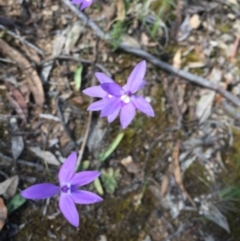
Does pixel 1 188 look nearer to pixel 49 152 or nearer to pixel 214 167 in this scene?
pixel 49 152

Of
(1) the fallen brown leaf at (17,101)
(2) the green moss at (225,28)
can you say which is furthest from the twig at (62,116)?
(2) the green moss at (225,28)

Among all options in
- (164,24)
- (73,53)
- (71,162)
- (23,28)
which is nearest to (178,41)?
(164,24)

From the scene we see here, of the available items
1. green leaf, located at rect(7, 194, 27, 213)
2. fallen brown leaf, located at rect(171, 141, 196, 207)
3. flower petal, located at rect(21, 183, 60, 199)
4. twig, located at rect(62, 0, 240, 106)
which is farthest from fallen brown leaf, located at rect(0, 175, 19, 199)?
twig, located at rect(62, 0, 240, 106)

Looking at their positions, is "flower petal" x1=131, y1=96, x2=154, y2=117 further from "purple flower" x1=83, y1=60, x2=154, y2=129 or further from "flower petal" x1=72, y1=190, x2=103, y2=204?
"flower petal" x1=72, y1=190, x2=103, y2=204

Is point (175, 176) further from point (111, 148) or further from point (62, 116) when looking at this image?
point (62, 116)

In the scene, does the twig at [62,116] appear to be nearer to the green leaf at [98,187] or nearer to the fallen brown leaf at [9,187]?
the green leaf at [98,187]

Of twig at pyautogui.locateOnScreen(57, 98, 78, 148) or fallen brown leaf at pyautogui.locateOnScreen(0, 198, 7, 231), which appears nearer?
fallen brown leaf at pyautogui.locateOnScreen(0, 198, 7, 231)

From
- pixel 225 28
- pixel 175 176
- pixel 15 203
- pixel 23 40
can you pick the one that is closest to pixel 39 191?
pixel 15 203
